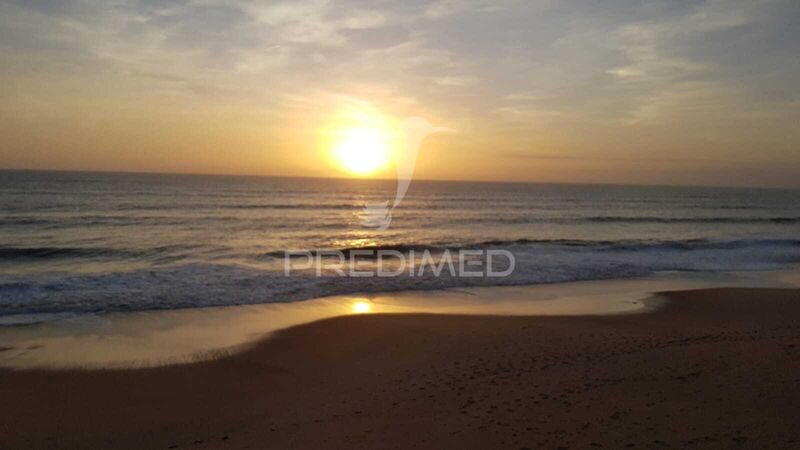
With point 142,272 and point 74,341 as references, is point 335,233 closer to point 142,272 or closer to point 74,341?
point 142,272

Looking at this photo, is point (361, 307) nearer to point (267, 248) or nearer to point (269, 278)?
point (269, 278)

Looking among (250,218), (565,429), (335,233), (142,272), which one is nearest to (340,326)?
(565,429)

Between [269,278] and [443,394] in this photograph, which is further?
[269,278]

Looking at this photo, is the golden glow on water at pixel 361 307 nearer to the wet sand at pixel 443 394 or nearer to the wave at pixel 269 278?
the wave at pixel 269 278

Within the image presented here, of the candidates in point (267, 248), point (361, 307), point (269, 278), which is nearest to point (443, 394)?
point (361, 307)

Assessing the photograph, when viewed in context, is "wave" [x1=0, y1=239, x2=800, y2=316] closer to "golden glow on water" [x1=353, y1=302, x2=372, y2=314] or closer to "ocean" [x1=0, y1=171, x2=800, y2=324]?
"ocean" [x1=0, y1=171, x2=800, y2=324]

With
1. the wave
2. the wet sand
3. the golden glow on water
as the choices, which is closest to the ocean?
the wave

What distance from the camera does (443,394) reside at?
20.1 feet

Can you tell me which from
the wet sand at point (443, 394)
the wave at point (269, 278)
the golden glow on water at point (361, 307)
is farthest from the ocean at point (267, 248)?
the wet sand at point (443, 394)

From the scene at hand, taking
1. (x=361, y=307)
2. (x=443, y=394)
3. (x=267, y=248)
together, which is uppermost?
(x=267, y=248)

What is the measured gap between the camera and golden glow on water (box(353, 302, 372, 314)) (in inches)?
433

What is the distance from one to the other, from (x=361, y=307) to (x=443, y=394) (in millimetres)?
5566

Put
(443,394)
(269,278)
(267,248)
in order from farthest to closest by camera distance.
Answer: (267,248) → (269,278) → (443,394)

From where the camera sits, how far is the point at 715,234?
29.8m
